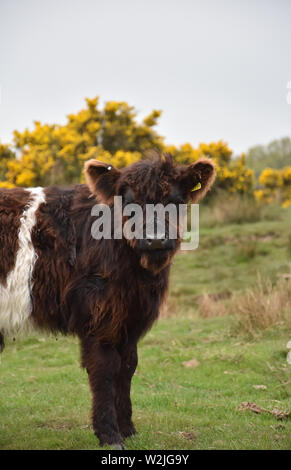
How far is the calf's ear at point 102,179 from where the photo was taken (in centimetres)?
493

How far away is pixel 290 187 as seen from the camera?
33.1 meters

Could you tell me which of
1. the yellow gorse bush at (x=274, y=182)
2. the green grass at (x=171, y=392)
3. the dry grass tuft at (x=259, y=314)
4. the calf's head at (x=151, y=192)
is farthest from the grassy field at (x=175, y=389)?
the yellow gorse bush at (x=274, y=182)

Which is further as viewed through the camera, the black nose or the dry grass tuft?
the dry grass tuft

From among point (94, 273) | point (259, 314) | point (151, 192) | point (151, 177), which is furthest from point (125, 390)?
point (259, 314)

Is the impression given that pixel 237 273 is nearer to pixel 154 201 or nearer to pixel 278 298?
pixel 278 298

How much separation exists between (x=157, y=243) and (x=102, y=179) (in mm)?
890

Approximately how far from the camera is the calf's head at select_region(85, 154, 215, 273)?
457 cm

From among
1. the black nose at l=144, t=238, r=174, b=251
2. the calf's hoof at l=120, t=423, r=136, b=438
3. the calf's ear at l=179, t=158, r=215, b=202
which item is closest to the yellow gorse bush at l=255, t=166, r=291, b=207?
the calf's ear at l=179, t=158, r=215, b=202

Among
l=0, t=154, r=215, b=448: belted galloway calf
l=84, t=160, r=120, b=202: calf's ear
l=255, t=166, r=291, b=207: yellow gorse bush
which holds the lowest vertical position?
l=0, t=154, r=215, b=448: belted galloway calf

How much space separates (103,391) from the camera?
193 inches

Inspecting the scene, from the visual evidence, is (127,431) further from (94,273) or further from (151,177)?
(151,177)

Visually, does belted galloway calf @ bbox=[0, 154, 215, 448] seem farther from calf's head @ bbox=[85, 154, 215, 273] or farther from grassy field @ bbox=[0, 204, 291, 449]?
grassy field @ bbox=[0, 204, 291, 449]

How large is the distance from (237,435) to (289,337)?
375cm

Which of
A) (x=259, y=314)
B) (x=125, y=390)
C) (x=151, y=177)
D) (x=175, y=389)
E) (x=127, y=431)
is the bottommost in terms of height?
(x=175, y=389)
